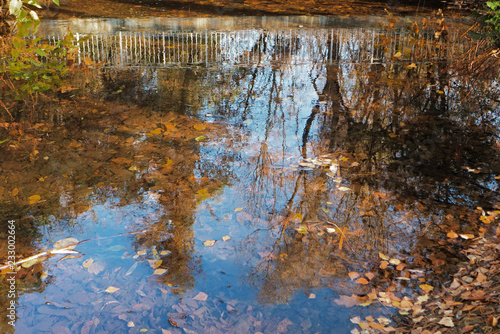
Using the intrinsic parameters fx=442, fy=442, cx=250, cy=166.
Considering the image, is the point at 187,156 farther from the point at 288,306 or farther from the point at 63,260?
the point at 288,306

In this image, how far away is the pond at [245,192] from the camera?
133 inches

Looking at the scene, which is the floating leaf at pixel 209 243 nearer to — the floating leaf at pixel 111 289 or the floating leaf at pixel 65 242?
the floating leaf at pixel 111 289

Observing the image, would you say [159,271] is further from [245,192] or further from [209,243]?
[245,192]

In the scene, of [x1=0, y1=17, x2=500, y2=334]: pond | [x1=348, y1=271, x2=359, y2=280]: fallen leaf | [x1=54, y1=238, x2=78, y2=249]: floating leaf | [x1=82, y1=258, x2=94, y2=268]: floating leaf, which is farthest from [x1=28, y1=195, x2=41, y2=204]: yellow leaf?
[x1=348, y1=271, x2=359, y2=280]: fallen leaf

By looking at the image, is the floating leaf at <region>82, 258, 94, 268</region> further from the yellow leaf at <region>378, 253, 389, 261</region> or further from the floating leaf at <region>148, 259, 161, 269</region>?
the yellow leaf at <region>378, 253, 389, 261</region>

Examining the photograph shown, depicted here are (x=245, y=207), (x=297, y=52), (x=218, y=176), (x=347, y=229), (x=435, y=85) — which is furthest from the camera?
(x=297, y=52)

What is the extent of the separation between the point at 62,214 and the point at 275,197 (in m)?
2.11

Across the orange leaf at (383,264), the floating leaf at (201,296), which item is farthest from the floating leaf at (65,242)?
the orange leaf at (383,264)

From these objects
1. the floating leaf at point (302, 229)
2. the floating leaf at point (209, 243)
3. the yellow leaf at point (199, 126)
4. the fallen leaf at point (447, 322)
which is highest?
the yellow leaf at point (199, 126)

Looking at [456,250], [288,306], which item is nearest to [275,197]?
[288,306]

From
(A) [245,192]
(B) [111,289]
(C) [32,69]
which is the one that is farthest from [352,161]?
(C) [32,69]

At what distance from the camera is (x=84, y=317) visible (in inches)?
127

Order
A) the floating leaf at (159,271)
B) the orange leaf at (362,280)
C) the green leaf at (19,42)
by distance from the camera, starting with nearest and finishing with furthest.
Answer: the orange leaf at (362,280), the floating leaf at (159,271), the green leaf at (19,42)

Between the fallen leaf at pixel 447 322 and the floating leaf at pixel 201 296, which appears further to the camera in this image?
the floating leaf at pixel 201 296
